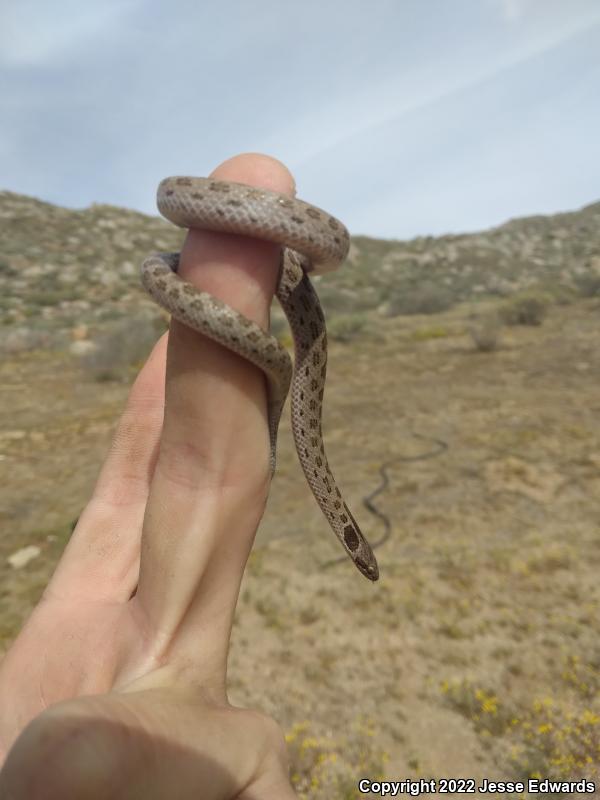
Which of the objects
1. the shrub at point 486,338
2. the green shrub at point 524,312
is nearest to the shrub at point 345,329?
the shrub at point 486,338

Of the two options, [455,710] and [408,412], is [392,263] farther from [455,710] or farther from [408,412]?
[455,710]

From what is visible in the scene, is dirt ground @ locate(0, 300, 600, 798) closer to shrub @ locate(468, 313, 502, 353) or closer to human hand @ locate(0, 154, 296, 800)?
human hand @ locate(0, 154, 296, 800)

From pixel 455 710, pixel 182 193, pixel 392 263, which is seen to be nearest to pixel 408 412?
pixel 455 710

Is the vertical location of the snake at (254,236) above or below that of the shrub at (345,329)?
above

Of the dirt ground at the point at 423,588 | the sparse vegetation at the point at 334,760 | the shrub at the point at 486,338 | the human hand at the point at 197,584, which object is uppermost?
the human hand at the point at 197,584

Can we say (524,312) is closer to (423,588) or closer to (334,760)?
(423,588)

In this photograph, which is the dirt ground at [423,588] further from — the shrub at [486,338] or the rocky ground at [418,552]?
the shrub at [486,338]
